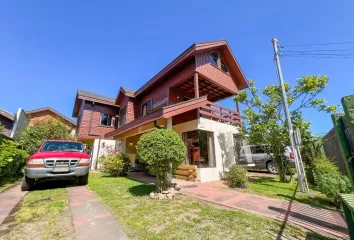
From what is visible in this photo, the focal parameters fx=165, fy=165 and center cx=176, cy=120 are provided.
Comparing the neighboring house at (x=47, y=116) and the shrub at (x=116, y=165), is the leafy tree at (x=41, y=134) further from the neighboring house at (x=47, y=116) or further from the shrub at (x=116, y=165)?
the shrub at (x=116, y=165)

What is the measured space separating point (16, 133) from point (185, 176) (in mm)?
16940

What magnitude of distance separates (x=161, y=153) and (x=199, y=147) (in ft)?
16.0

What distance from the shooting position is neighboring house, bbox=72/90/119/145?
56.9 feet

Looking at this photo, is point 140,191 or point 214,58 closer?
point 140,191

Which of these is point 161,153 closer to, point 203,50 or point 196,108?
point 196,108

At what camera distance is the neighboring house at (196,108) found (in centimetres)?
909

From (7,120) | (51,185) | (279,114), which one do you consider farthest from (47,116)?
(279,114)

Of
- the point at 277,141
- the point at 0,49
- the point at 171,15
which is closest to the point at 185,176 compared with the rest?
the point at 277,141

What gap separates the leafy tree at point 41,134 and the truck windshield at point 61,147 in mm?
8385

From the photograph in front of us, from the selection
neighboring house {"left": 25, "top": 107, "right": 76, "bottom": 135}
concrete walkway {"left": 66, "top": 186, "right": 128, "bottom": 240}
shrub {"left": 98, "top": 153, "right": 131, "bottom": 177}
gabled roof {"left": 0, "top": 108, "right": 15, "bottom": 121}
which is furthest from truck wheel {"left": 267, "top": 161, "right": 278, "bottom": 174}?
neighboring house {"left": 25, "top": 107, "right": 76, "bottom": 135}

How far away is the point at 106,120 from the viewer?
19.1 m

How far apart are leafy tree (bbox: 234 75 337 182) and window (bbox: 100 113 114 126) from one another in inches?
592

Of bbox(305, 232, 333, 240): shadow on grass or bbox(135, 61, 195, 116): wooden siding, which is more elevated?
bbox(135, 61, 195, 116): wooden siding

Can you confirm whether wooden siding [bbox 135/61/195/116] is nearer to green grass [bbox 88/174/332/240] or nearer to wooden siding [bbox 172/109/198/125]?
wooden siding [bbox 172/109/198/125]
